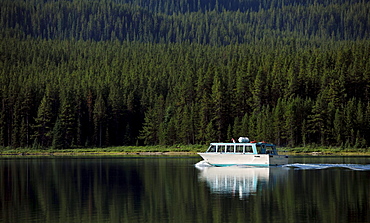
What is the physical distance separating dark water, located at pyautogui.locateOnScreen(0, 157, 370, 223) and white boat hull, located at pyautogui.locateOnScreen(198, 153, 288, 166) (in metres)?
12.8

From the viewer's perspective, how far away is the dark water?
33.4 metres

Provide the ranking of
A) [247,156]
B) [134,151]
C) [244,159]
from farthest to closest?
[134,151] → [244,159] → [247,156]

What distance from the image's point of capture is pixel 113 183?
55250 millimetres

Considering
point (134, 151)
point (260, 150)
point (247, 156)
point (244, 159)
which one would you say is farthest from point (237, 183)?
point (134, 151)

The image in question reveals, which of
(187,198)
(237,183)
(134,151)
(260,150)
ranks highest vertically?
(260,150)

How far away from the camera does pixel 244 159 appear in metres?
77.8

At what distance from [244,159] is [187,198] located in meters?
36.8

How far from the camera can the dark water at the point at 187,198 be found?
3338 cm

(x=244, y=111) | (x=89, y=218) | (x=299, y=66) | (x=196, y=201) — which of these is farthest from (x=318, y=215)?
(x=299, y=66)

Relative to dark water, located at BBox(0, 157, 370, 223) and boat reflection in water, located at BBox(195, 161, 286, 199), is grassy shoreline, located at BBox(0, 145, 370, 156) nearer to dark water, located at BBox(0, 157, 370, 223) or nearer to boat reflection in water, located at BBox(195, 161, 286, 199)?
dark water, located at BBox(0, 157, 370, 223)

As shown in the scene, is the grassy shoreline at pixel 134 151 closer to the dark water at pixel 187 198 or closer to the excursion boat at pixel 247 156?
the excursion boat at pixel 247 156

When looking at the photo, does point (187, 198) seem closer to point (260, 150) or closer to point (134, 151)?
point (260, 150)

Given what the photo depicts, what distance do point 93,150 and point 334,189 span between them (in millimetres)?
110042

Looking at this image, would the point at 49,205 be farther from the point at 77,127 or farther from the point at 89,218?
the point at 77,127
